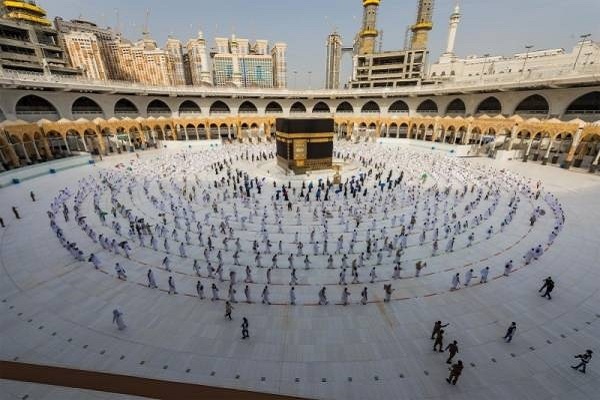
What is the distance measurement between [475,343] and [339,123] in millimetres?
43207

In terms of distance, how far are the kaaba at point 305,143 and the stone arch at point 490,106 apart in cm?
2629

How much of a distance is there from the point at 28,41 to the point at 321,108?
45440 mm

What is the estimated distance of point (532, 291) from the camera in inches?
352

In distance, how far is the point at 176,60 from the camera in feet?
283

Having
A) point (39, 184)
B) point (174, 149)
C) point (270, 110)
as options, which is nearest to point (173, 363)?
point (39, 184)

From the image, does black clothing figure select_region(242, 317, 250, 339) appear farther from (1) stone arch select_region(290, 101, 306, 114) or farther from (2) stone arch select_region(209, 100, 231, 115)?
(1) stone arch select_region(290, 101, 306, 114)

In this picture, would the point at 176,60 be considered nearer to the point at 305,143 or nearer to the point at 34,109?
the point at 34,109

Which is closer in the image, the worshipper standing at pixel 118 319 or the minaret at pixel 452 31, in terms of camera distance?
the worshipper standing at pixel 118 319

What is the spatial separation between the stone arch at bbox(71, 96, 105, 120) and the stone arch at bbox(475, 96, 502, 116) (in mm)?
51428

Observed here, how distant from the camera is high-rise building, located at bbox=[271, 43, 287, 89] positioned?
95.0m

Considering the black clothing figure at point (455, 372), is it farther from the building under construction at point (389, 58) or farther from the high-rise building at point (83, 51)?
the high-rise building at point (83, 51)

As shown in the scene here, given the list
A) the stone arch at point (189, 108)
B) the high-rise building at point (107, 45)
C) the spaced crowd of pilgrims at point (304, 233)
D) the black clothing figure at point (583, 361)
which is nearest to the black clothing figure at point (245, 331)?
the spaced crowd of pilgrims at point (304, 233)

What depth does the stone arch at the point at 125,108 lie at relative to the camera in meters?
38.0

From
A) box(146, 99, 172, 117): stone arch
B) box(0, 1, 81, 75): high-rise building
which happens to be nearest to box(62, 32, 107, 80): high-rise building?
box(0, 1, 81, 75): high-rise building
